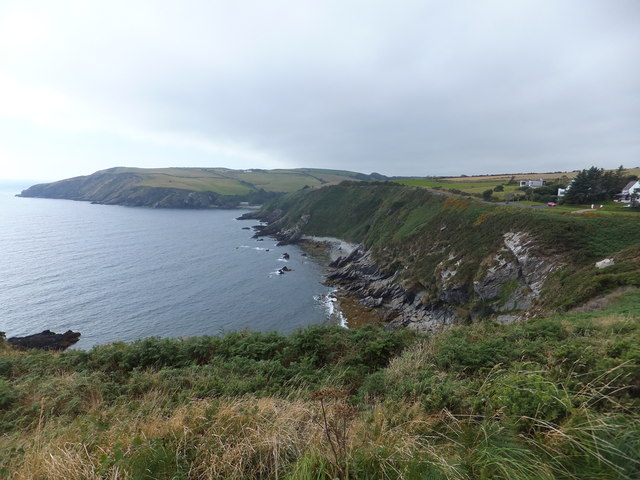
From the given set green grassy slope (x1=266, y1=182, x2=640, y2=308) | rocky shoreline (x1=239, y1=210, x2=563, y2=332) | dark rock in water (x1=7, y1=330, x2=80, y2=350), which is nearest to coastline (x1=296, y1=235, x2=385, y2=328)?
rocky shoreline (x1=239, y1=210, x2=563, y2=332)

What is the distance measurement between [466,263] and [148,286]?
155 ft

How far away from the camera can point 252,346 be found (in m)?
11.6

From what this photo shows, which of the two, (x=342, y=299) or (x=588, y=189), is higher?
(x=588, y=189)

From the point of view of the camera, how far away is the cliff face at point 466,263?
79.2ft

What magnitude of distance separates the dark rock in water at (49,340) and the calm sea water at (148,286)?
1149 millimetres

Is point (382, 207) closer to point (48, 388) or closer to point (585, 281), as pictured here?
point (585, 281)

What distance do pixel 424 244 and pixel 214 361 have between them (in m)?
41.2

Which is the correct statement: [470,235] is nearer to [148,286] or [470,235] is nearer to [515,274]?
[515,274]

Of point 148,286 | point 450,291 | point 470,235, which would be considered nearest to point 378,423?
point 450,291

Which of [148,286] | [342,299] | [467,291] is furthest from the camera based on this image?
[148,286]

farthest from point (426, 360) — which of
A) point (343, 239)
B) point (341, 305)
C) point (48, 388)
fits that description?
point (343, 239)

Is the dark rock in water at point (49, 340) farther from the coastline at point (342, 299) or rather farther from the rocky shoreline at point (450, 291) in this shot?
the rocky shoreline at point (450, 291)

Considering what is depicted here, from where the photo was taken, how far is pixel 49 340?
3028 cm

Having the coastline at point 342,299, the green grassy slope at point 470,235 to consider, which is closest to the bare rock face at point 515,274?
the green grassy slope at point 470,235
